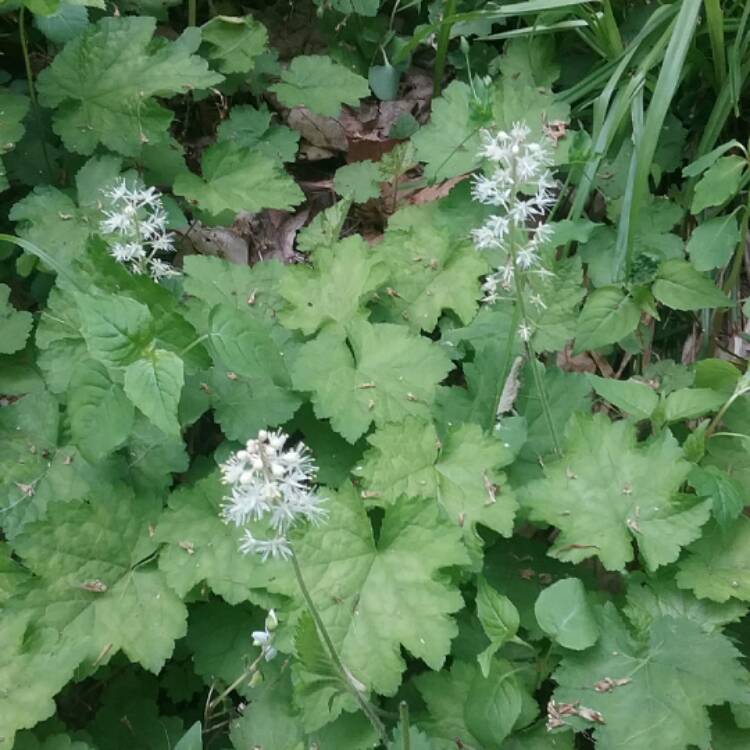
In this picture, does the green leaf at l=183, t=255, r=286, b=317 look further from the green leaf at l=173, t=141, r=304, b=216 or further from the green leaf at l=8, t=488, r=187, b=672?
the green leaf at l=8, t=488, r=187, b=672

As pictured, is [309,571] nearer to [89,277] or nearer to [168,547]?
[168,547]

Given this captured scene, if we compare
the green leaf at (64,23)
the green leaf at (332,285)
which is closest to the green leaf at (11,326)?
the green leaf at (332,285)

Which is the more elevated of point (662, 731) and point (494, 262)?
point (494, 262)

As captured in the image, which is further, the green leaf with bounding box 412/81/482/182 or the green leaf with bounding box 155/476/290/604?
the green leaf with bounding box 412/81/482/182

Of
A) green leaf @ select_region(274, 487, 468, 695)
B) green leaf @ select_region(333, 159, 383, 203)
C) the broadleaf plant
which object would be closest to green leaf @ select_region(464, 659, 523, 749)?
the broadleaf plant

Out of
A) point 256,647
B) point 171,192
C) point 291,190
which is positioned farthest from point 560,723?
point 171,192

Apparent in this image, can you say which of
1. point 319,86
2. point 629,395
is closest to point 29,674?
point 629,395

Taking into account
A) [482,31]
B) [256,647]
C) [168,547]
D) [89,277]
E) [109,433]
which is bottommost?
[256,647]
